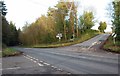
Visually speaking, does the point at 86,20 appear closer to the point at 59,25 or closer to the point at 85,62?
the point at 59,25

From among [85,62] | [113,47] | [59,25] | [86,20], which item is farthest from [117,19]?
[86,20]

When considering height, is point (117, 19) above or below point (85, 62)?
above

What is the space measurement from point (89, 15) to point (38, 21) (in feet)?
66.4

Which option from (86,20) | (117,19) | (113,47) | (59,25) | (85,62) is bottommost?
(85,62)

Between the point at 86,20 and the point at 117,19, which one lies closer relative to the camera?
the point at 117,19

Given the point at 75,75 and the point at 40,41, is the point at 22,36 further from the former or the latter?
the point at 75,75

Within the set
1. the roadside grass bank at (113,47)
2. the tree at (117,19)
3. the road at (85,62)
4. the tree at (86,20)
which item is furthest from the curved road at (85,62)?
the tree at (86,20)

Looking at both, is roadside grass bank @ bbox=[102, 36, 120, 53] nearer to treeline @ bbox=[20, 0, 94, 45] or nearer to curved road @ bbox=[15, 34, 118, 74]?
curved road @ bbox=[15, 34, 118, 74]

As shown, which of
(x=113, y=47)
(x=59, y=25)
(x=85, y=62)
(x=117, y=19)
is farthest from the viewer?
(x=59, y=25)

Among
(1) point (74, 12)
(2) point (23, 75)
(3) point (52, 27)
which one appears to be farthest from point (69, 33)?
(2) point (23, 75)

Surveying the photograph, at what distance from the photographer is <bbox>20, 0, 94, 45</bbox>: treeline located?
76375mm

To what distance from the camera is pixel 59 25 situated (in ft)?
280

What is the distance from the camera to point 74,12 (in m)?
72.6

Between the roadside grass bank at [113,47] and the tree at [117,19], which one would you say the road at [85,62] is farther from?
the tree at [117,19]
